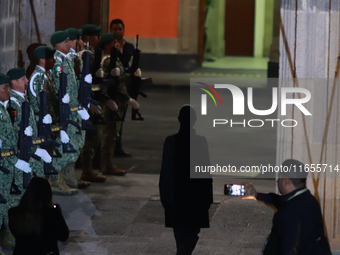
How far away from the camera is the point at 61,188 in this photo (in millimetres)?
10688

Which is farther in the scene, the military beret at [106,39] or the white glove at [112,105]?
the military beret at [106,39]

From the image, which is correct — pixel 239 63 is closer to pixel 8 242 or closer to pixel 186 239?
pixel 8 242

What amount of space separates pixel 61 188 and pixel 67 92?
4.52 feet

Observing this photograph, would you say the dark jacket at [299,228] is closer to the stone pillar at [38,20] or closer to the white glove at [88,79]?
the white glove at [88,79]

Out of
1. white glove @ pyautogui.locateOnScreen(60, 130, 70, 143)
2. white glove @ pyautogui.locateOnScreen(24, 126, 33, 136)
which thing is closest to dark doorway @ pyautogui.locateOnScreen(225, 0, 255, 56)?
white glove @ pyautogui.locateOnScreen(60, 130, 70, 143)

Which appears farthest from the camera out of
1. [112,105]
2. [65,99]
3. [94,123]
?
[112,105]

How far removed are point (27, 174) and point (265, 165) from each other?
616 centimetres

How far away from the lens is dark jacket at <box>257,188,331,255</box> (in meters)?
5.78

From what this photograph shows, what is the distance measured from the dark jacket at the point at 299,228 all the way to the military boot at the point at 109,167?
6357 mm

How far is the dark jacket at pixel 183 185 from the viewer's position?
7.42 meters

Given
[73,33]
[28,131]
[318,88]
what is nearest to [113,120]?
[73,33]

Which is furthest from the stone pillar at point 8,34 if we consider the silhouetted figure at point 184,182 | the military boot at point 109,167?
the silhouetted figure at point 184,182

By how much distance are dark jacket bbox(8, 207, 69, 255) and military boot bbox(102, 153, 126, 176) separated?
5733 millimetres

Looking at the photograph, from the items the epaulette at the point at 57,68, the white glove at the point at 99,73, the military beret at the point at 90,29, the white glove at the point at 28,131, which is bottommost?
the white glove at the point at 28,131
